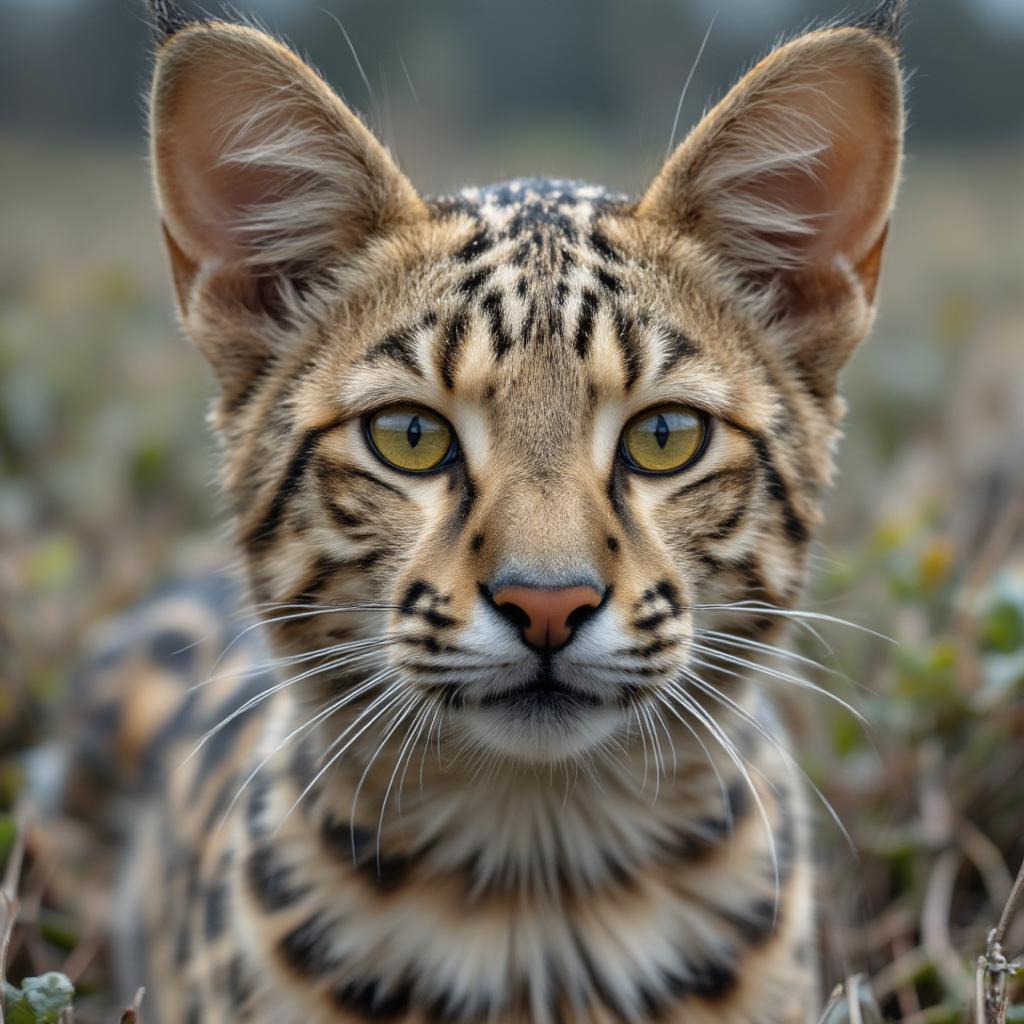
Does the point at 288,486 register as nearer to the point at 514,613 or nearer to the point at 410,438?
the point at 410,438

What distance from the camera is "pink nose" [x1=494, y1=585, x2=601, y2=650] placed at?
244cm

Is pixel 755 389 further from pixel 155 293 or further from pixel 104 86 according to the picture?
pixel 104 86

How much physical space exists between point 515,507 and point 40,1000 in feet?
4.56

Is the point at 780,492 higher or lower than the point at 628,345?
lower

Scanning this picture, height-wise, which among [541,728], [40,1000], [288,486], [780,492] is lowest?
[40,1000]

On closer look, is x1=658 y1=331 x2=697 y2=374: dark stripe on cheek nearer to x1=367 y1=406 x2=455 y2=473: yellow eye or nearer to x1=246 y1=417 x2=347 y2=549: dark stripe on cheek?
x1=367 y1=406 x2=455 y2=473: yellow eye

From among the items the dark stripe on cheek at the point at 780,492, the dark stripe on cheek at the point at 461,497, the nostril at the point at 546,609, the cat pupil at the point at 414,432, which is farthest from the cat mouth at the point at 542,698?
the dark stripe on cheek at the point at 780,492

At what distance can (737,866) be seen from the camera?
3.10 meters

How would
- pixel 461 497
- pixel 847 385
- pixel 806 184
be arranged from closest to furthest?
pixel 461 497 → pixel 806 184 → pixel 847 385

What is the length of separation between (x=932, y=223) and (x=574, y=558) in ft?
31.7

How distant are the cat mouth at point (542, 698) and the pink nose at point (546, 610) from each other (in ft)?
0.40

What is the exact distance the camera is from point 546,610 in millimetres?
2439

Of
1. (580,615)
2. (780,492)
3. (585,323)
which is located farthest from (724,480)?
(580,615)

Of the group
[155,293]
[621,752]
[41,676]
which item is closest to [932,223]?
[155,293]
